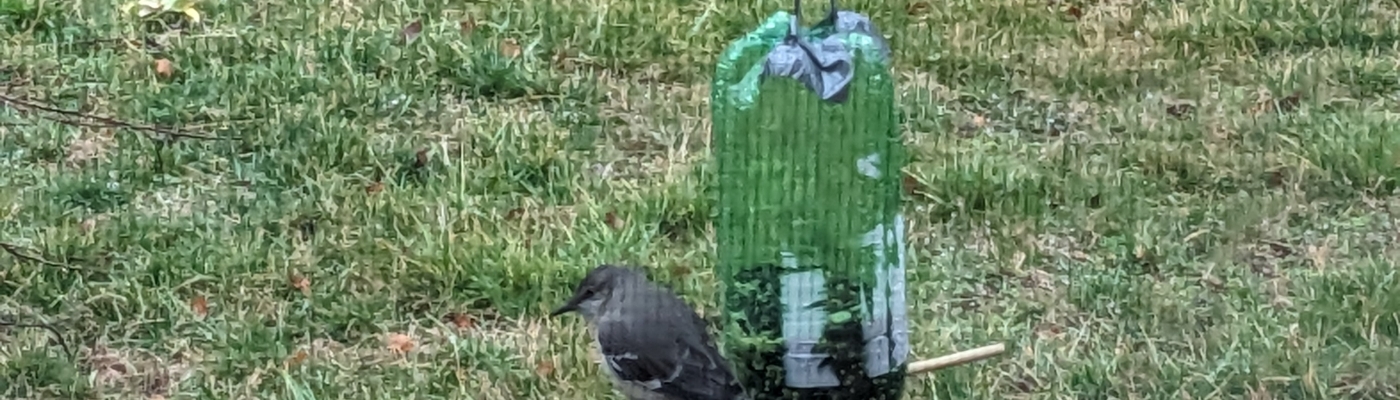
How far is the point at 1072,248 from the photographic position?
5164mm

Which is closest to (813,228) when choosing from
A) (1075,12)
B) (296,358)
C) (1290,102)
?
(296,358)

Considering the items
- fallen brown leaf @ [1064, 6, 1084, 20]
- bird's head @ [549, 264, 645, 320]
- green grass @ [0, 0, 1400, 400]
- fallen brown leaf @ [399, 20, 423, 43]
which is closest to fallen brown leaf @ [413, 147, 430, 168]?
green grass @ [0, 0, 1400, 400]

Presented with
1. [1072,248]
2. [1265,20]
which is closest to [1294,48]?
[1265,20]

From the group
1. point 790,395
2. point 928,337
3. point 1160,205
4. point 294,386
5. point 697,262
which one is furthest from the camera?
point 1160,205

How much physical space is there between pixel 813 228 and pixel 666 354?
1.48 feet

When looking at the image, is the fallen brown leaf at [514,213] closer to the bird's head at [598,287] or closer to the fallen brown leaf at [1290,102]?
the bird's head at [598,287]

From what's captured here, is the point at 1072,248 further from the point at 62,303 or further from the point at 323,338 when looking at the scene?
the point at 62,303

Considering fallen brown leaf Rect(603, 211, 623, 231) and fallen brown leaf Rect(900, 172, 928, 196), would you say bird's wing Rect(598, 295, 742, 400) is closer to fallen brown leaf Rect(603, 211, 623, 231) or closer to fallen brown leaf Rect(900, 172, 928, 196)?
fallen brown leaf Rect(603, 211, 623, 231)

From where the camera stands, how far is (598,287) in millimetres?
4137

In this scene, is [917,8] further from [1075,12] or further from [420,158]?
[420,158]

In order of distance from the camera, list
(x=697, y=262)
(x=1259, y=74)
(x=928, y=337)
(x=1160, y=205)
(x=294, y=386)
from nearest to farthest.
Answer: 1. (x=294, y=386)
2. (x=928, y=337)
3. (x=697, y=262)
4. (x=1160, y=205)
5. (x=1259, y=74)

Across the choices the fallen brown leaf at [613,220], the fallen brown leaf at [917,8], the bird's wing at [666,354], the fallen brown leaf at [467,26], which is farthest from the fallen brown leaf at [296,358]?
the fallen brown leaf at [917,8]

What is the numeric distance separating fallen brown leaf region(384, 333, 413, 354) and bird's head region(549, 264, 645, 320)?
0.58 m

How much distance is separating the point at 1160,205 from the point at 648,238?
1474 mm
